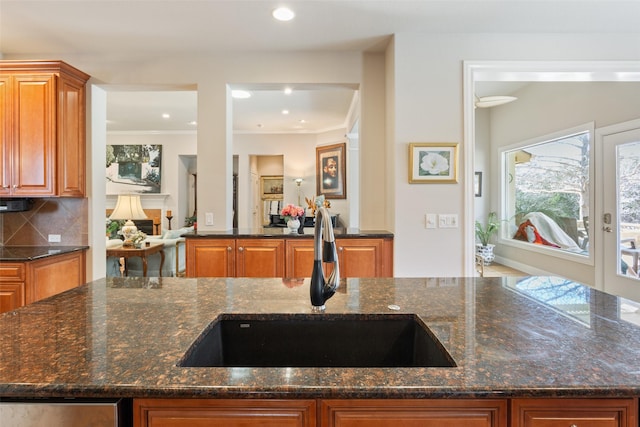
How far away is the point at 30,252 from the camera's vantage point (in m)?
2.90

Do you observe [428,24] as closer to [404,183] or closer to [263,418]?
[404,183]

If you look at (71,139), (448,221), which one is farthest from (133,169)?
(448,221)

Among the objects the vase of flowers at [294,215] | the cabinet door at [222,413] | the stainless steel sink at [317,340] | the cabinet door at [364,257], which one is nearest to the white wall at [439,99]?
Result: the cabinet door at [364,257]

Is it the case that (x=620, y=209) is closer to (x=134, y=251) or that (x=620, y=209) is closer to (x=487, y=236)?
(x=487, y=236)

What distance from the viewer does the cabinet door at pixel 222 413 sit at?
696 mm

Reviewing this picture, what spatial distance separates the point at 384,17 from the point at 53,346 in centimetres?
290

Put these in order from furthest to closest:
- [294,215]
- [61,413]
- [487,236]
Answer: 1. [487,236]
2. [294,215]
3. [61,413]

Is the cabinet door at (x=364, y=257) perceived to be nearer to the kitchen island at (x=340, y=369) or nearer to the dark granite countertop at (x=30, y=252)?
the kitchen island at (x=340, y=369)

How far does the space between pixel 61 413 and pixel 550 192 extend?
6233 millimetres

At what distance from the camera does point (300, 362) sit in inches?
45.7

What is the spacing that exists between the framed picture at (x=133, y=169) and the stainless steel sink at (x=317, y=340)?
7.11m

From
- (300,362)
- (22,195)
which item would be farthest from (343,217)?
(300,362)

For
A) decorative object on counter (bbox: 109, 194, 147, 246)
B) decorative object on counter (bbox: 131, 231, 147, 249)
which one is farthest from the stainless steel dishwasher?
decorative object on counter (bbox: 109, 194, 147, 246)

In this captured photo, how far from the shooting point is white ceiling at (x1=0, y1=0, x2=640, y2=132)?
2.49 m
